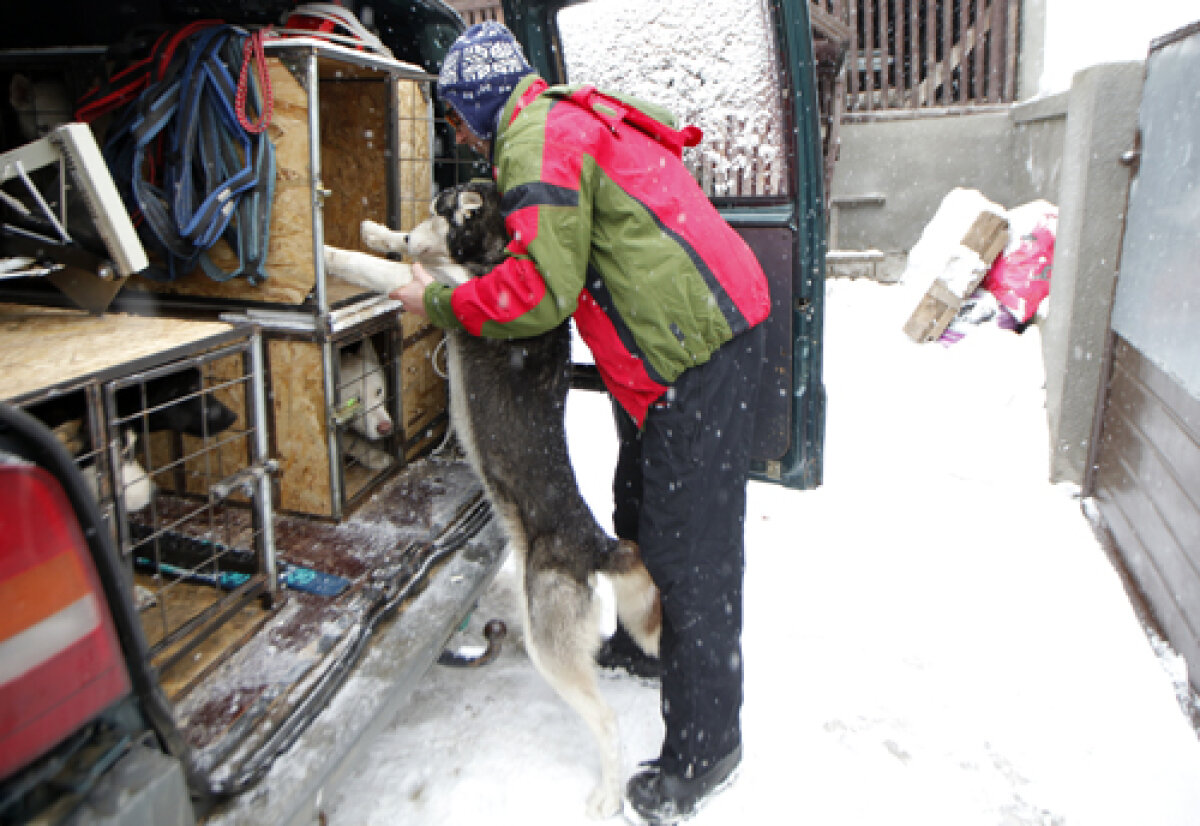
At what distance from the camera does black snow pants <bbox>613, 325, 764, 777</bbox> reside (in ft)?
7.15

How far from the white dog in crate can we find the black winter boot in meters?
1.68

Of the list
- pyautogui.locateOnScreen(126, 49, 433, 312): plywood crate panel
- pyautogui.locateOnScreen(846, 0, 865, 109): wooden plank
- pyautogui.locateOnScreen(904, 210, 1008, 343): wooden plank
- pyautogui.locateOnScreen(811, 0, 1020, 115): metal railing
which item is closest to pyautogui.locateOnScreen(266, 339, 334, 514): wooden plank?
pyautogui.locateOnScreen(126, 49, 433, 312): plywood crate panel

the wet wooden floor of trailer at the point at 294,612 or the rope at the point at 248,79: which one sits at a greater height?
the rope at the point at 248,79

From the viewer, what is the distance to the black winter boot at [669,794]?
2244mm

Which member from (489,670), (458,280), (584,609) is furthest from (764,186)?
(489,670)

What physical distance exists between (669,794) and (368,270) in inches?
74.5

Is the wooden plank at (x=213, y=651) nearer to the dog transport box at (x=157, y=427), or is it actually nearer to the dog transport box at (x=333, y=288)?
the dog transport box at (x=157, y=427)

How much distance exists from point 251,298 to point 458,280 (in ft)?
2.90

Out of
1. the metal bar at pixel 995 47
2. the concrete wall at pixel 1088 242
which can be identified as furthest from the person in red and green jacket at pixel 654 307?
the metal bar at pixel 995 47

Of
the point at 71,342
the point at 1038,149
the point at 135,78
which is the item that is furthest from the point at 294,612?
the point at 1038,149

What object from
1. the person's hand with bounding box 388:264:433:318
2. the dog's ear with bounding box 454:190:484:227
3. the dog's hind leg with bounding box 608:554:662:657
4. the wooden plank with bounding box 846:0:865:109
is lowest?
the dog's hind leg with bounding box 608:554:662:657

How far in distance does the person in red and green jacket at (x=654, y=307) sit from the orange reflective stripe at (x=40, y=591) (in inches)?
44.1

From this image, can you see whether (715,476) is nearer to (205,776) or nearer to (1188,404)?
(205,776)

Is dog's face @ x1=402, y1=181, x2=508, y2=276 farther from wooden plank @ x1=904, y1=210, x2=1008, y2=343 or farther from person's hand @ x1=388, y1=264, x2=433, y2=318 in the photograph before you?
wooden plank @ x1=904, y1=210, x2=1008, y2=343
